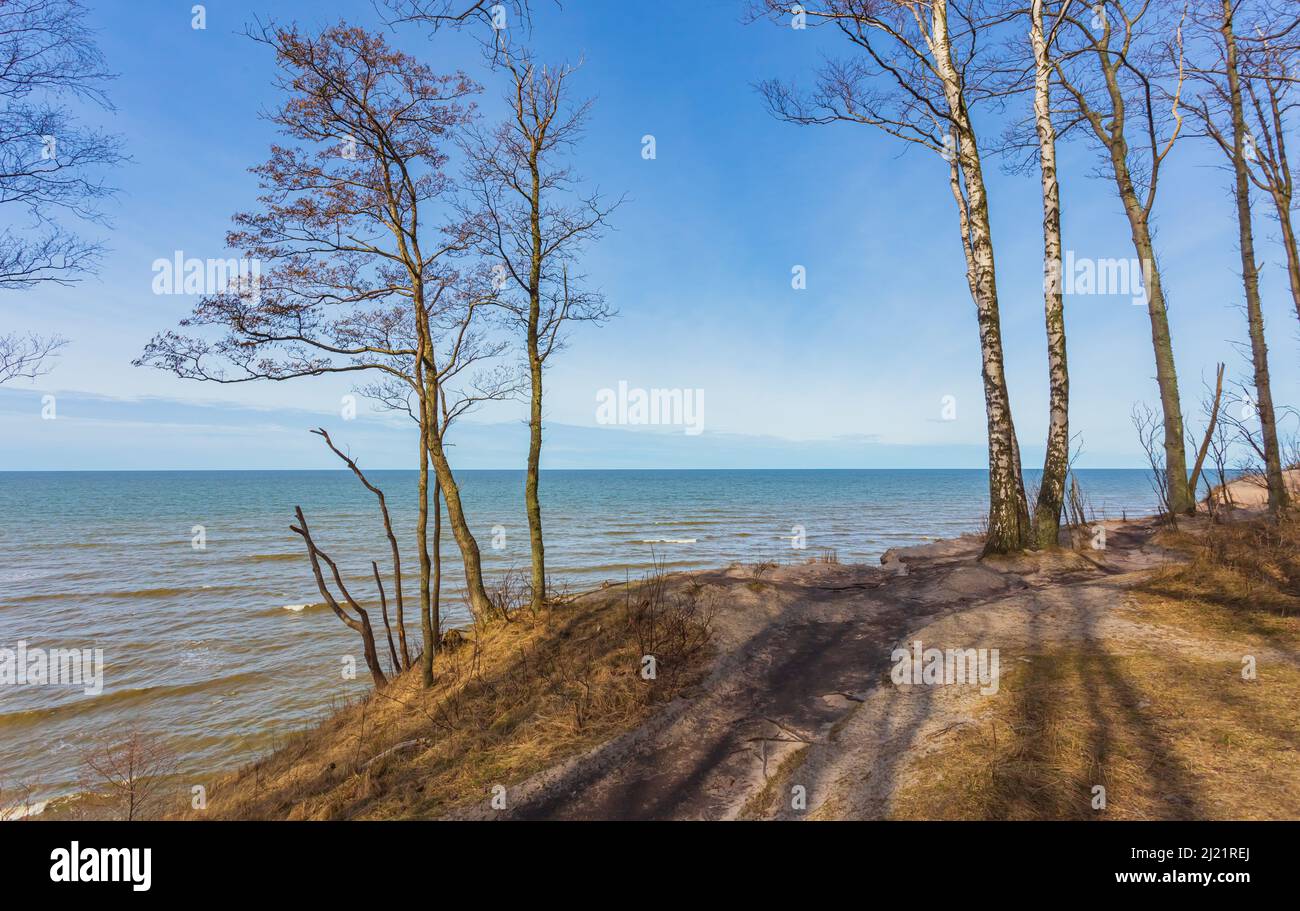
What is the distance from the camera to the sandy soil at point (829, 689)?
4918 mm

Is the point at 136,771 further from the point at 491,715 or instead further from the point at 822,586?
the point at 822,586

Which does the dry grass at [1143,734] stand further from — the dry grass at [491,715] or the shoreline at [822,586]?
the dry grass at [491,715]

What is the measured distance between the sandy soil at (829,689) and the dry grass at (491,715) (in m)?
0.49

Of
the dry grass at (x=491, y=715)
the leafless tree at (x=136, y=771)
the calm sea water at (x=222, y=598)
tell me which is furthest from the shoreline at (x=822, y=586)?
the calm sea water at (x=222, y=598)

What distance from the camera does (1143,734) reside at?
464 centimetres

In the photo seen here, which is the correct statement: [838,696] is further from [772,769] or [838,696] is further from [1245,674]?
[1245,674]

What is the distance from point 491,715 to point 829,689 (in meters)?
4.33

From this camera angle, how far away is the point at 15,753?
10625 mm

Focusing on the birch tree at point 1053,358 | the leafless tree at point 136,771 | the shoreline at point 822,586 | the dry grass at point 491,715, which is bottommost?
the leafless tree at point 136,771

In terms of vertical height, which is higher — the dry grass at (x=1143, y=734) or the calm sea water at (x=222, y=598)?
the dry grass at (x=1143, y=734)
